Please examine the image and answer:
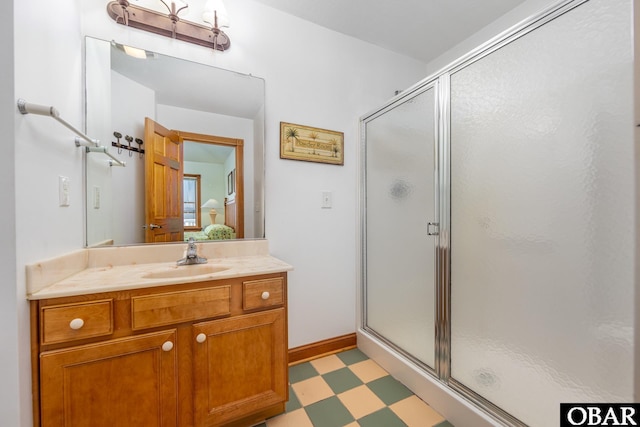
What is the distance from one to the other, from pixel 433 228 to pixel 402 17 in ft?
4.94

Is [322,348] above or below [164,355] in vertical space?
below

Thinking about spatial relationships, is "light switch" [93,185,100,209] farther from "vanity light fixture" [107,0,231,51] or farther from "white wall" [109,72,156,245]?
"vanity light fixture" [107,0,231,51]

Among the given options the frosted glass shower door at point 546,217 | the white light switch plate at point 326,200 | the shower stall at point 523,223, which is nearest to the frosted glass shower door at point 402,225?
the shower stall at point 523,223

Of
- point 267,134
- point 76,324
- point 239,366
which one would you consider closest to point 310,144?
point 267,134

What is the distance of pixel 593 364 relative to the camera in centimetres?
84

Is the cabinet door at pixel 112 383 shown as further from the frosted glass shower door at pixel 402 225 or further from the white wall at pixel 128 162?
the frosted glass shower door at pixel 402 225

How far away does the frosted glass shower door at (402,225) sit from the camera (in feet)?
4.72

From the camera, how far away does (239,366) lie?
114 cm

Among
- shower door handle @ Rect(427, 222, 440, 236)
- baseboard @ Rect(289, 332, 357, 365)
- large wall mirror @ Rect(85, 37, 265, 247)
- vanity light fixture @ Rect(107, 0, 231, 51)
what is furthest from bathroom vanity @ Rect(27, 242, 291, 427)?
vanity light fixture @ Rect(107, 0, 231, 51)

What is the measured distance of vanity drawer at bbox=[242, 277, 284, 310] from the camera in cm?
115

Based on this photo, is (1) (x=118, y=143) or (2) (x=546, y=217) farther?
(1) (x=118, y=143)

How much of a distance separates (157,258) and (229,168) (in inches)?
26.2

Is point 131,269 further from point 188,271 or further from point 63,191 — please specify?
point 63,191

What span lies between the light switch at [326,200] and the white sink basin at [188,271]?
0.83 meters
